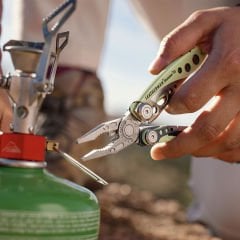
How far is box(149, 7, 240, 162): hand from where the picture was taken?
3.27 ft

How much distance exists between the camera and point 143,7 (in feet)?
6.39

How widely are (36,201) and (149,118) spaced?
0.79ft

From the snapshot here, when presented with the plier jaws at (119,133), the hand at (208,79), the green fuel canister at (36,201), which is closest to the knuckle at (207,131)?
the hand at (208,79)

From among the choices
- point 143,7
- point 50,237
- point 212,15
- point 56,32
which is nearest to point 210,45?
point 212,15

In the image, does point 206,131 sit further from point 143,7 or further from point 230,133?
point 143,7

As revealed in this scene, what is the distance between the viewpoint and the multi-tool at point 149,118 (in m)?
0.91

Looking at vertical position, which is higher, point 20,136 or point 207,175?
point 20,136

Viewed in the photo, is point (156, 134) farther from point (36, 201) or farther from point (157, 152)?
point (36, 201)

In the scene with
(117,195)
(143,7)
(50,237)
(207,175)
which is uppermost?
(143,7)

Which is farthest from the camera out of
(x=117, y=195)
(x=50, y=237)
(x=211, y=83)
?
(x=117, y=195)

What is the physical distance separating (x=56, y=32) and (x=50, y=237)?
242mm

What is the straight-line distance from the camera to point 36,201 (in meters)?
0.77

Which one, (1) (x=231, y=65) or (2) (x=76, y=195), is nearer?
(2) (x=76, y=195)

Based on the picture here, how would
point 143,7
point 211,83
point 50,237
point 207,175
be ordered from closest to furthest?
point 50,237
point 211,83
point 207,175
point 143,7
